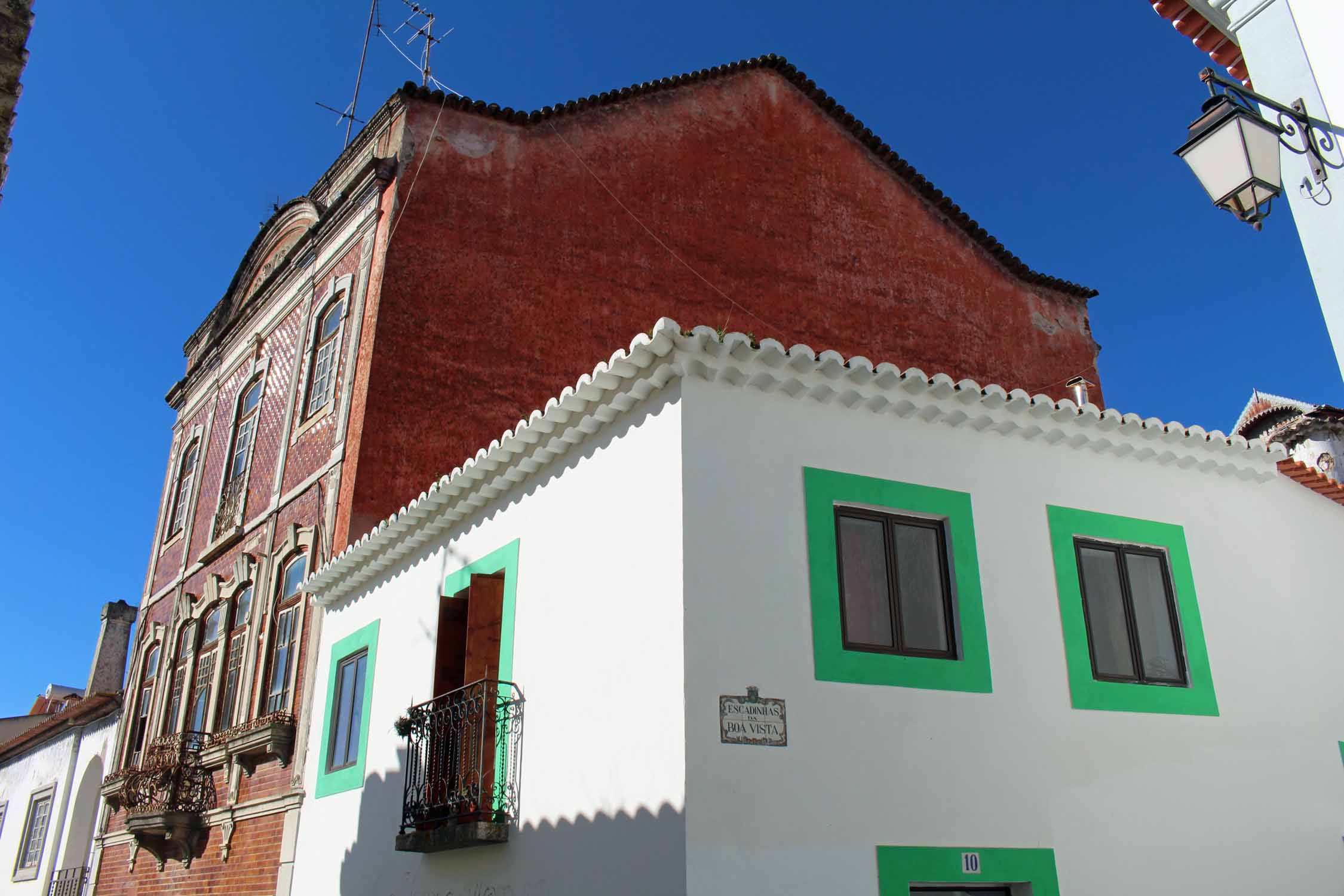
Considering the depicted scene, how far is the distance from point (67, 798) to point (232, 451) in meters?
8.51

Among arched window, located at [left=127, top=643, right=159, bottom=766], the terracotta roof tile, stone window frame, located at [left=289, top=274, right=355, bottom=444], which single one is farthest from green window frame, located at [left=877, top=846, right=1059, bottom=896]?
arched window, located at [left=127, top=643, right=159, bottom=766]

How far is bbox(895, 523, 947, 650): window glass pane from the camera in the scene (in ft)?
24.8

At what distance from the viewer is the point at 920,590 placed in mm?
7680

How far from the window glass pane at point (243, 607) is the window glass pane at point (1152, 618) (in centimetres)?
1044

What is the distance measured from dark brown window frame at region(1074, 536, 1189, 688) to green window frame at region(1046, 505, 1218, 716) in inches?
1.0

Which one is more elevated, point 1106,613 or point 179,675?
point 179,675

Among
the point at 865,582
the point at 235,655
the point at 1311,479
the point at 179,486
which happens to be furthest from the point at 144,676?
the point at 1311,479

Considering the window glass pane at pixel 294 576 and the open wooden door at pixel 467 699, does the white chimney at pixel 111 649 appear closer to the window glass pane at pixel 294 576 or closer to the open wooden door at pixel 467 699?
the window glass pane at pixel 294 576

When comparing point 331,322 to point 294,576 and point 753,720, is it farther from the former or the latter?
point 753,720

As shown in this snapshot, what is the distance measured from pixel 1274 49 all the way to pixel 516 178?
936cm

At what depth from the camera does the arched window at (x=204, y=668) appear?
1488 cm

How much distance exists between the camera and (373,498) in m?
12.1

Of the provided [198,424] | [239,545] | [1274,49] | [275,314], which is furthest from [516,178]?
[1274,49]

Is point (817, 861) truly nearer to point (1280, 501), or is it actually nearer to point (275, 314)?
point (1280, 501)
